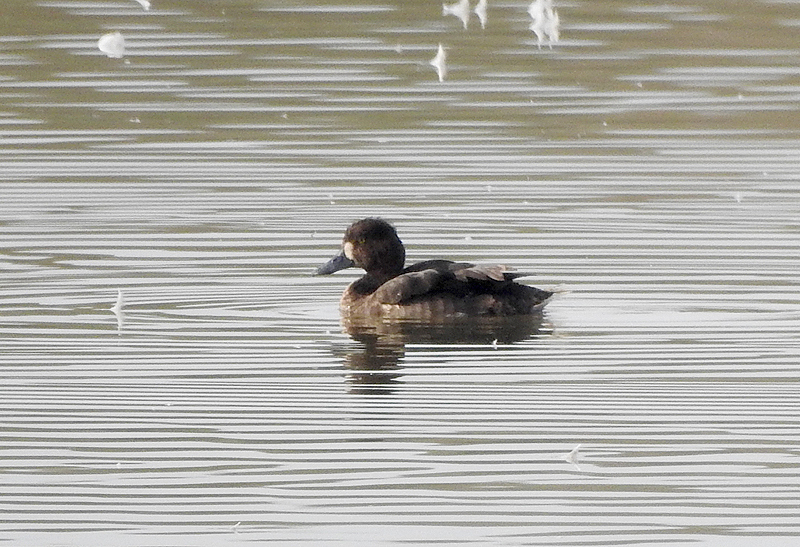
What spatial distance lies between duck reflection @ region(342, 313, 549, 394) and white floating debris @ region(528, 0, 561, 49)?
10071 millimetres

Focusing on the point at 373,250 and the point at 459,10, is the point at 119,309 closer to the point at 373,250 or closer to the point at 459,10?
the point at 373,250

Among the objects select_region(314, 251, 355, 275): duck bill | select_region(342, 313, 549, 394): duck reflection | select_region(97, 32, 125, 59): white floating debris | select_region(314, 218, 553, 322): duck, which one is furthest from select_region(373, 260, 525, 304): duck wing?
select_region(97, 32, 125, 59): white floating debris

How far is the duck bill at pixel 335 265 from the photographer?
1265cm

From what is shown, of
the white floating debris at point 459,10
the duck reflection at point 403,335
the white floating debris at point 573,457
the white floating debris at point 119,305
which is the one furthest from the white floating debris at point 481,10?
the white floating debris at point 573,457

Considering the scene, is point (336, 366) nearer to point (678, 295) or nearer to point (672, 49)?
point (678, 295)

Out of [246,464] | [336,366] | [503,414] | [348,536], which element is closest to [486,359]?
[336,366]

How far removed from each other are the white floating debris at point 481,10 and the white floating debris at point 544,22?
1.85 ft

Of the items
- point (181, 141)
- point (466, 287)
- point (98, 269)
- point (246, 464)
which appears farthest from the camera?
point (181, 141)

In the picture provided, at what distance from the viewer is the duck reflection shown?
10.4 metres

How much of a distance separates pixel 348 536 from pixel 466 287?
4.73 metres

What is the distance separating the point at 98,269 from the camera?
42.7 feet

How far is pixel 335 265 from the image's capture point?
1266 cm

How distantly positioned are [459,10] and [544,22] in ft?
9.82

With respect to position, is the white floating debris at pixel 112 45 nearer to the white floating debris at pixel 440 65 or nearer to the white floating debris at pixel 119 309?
the white floating debris at pixel 440 65
